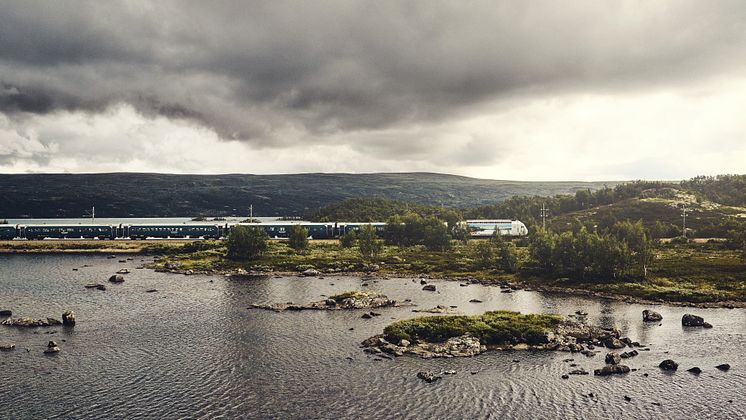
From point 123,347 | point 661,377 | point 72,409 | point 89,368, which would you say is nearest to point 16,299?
point 123,347

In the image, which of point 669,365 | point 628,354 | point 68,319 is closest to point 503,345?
point 628,354

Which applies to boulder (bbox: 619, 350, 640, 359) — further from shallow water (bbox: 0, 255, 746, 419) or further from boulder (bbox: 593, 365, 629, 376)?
boulder (bbox: 593, 365, 629, 376)

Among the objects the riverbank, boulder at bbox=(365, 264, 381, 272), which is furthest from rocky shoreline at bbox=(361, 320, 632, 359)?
boulder at bbox=(365, 264, 381, 272)

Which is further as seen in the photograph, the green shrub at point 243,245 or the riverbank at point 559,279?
the green shrub at point 243,245

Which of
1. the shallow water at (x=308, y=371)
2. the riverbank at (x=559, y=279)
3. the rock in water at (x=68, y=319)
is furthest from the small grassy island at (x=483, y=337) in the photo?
the rock in water at (x=68, y=319)

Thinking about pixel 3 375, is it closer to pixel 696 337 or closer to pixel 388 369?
pixel 388 369

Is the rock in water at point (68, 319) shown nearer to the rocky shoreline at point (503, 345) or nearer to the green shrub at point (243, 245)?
the rocky shoreline at point (503, 345)
